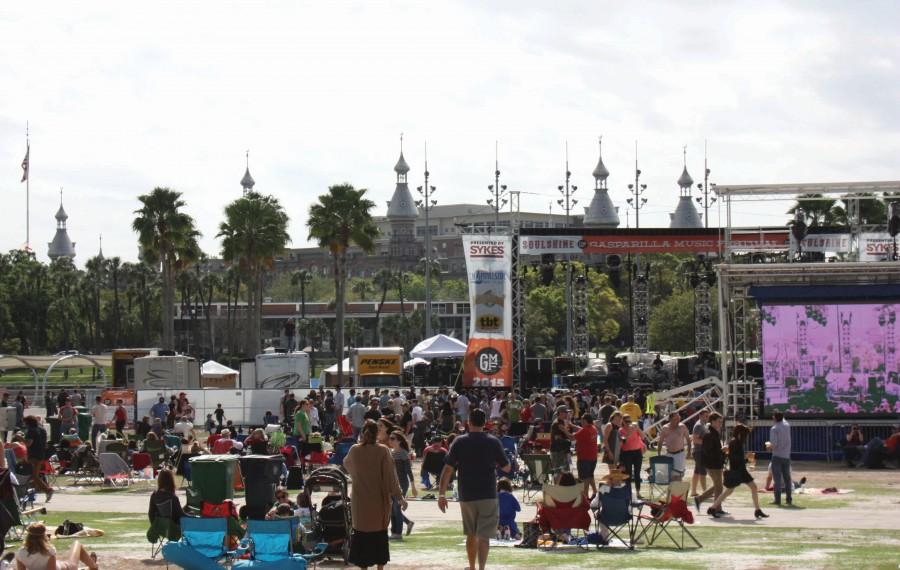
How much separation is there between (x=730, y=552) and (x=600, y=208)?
5997 inches

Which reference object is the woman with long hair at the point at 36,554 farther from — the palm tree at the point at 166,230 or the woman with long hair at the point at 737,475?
the palm tree at the point at 166,230

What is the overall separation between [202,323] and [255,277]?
178 ft

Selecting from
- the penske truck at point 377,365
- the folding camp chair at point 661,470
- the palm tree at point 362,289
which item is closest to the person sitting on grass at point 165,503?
the folding camp chair at point 661,470

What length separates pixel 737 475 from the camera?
1778 cm

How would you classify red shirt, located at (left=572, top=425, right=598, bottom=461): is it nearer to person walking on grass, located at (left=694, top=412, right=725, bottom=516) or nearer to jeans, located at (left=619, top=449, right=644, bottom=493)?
jeans, located at (left=619, top=449, right=644, bottom=493)

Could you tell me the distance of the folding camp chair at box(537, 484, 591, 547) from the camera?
580 inches

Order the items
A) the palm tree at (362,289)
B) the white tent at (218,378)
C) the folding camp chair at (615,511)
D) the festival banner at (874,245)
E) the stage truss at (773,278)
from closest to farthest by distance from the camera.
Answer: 1. the folding camp chair at (615,511)
2. the stage truss at (773,278)
3. the festival banner at (874,245)
4. the white tent at (218,378)
5. the palm tree at (362,289)

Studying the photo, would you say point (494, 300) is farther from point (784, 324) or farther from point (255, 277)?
point (255, 277)

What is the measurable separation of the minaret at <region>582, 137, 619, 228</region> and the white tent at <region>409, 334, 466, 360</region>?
4544 inches

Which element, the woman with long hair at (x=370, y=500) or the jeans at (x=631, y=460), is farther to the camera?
the jeans at (x=631, y=460)

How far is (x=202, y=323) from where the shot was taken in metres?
116

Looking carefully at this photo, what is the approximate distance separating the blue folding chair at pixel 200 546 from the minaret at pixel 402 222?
16240cm

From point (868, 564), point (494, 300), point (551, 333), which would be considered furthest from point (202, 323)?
point (868, 564)

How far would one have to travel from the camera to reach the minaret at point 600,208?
16200 centimetres
